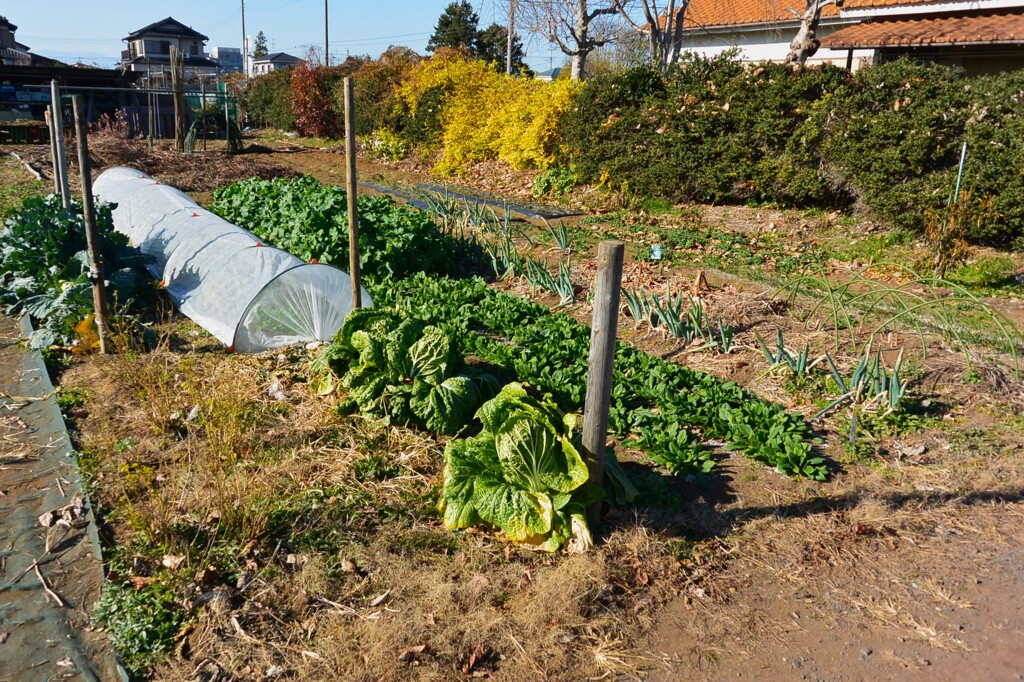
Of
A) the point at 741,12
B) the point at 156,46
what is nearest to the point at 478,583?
the point at 741,12

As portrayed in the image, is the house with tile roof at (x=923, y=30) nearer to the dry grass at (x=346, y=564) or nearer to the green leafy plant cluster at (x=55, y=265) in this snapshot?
the green leafy plant cluster at (x=55, y=265)

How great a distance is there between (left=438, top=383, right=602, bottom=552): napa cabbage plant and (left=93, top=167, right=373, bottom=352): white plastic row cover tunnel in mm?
2937

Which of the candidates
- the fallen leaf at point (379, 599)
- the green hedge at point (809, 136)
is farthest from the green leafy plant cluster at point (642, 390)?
the green hedge at point (809, 136)

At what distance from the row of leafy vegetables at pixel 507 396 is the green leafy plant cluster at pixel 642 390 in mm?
12

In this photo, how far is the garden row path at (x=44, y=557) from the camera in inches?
128

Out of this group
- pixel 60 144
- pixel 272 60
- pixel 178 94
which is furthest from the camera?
pixel 272 60

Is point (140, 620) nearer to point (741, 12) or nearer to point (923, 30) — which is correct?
point (923, 30)

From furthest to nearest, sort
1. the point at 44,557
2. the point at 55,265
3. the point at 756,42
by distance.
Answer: the point at 756,42 < the point at 55,265 < the point at 44,557

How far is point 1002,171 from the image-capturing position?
9227 millimetres

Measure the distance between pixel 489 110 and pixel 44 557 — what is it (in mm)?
16274

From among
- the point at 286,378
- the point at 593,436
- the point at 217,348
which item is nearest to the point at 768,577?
the point at 593,436

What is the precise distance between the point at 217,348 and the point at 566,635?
178 inches

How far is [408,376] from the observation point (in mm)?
5340

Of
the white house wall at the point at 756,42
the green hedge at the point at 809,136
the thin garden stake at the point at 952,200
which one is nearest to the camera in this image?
the thin garden stake at the point at 952,200
